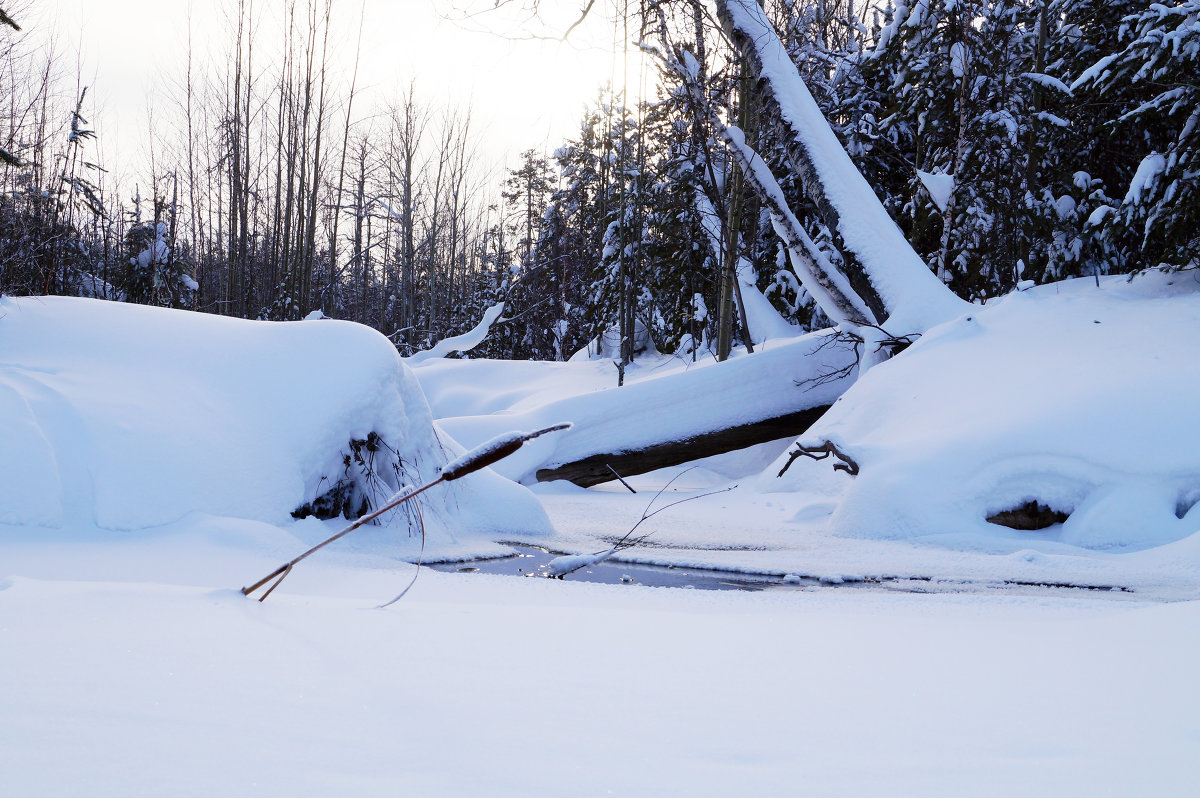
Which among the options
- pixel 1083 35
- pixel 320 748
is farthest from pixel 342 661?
pixel 1083 35

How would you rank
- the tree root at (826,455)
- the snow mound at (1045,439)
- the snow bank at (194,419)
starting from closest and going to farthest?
1. the snow bank at (194,419)
2. the snow mound at (1045,439)
3. the tree root at (826,455)

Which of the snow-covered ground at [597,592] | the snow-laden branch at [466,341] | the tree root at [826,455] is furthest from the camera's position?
the snow-laden branch at [466,341]

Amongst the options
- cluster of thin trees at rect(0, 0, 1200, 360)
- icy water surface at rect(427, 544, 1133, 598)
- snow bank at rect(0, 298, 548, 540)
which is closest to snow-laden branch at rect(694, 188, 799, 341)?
cluster of thin trees at rect(0, 0, 1200, 360)

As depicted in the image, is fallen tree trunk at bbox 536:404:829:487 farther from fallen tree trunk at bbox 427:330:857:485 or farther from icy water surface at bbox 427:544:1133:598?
icy water surface at bbox 427:544:1133:598

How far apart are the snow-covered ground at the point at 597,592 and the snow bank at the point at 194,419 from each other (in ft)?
0.06

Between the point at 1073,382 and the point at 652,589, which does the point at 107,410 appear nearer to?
the point at 652,589

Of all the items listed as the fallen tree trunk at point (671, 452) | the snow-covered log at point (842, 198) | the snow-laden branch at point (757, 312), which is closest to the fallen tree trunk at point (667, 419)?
the fallen tree trunk at point (671, 452)

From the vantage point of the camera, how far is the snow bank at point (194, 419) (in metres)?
3.46

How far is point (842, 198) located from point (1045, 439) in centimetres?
413

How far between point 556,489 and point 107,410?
16.7 ft

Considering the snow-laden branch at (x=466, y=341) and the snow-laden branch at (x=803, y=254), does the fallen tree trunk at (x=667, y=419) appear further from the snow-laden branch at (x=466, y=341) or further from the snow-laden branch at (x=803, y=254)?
the snow-laden branch at (x=466, y=341)

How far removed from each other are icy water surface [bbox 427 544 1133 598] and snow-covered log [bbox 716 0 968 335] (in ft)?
14.6

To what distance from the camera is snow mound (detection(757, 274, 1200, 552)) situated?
4.79m

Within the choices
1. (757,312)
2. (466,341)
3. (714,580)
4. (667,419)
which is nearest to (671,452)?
(667,419)
